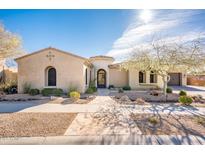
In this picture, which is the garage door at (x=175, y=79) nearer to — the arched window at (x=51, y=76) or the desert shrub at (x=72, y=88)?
the desert shrub at (x=72, y=88)

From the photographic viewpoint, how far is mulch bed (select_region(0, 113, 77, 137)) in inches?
227

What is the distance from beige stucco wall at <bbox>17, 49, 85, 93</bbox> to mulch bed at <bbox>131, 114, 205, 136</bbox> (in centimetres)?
815

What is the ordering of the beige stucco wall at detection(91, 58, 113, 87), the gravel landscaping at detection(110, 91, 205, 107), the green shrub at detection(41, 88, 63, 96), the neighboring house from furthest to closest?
the beige stucco wall at detection(91, 58, 113, 87) → the neighboring house → the green shrub at detection(41, 88, 63, 96) → the gravel landscaping at detection(110, 91, 205, 107)

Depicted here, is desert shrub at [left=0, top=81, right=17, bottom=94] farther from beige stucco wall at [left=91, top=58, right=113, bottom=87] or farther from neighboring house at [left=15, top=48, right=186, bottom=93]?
beige stucco wall at [left=91, top=58, right=113, bottom=87]

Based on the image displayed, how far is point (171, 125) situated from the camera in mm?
6652

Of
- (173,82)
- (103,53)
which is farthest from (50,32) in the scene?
(173,82)

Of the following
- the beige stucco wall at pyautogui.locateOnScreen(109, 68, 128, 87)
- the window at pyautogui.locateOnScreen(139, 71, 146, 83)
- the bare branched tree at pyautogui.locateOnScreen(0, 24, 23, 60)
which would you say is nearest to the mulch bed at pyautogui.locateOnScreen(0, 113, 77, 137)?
the bare branched tree at pyautogui.locateOnScreen(0, 24, 23, 60)

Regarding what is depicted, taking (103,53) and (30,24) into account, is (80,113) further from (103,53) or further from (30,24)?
(103,53)

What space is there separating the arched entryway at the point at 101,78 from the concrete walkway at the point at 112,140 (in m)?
17.2

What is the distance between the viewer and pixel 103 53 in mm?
23766

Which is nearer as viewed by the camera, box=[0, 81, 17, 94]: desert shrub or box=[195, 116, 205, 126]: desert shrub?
box=[195, 116, 205, 126]: desert shrub

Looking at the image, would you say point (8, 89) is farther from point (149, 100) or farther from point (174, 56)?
point (174, 56)

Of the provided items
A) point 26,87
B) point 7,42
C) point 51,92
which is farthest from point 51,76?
point 7,42

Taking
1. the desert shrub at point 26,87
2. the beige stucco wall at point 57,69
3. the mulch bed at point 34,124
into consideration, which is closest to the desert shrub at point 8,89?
the beige stucco wall at point 57,69
